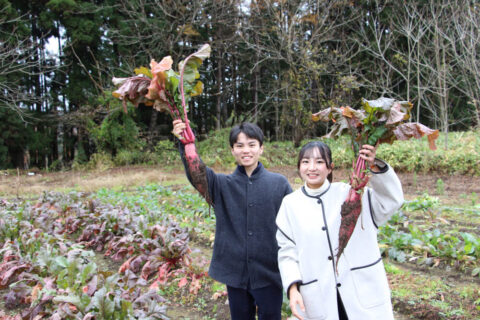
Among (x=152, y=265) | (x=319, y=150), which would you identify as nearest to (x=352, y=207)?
(x=319, y=150)

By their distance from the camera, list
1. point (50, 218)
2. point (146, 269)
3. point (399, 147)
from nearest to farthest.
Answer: point (146, 269)
point (50, 218)
point (399, 147)

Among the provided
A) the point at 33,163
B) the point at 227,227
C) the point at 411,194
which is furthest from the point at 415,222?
the point at 33,163

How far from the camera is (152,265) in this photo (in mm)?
4043

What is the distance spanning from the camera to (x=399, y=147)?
40.8ft

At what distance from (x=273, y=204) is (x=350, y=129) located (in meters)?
0.72

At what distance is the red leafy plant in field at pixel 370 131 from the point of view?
1.77 meters

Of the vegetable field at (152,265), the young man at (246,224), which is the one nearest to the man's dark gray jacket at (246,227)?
the young man at (246,224)

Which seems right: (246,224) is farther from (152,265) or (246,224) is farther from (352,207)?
(152,265)

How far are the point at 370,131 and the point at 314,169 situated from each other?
356 millimetres

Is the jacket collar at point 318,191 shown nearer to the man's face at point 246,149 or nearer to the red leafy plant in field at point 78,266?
the man's face at point 246,149

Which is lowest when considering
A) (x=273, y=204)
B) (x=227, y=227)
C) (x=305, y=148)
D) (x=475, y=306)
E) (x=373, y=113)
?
(x=475, y=306)

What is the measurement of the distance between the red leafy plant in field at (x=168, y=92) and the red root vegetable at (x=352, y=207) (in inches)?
35.0

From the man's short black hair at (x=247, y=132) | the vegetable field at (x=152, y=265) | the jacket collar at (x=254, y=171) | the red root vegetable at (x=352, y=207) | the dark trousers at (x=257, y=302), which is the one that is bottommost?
the vegetable field at (x=152, y=265)

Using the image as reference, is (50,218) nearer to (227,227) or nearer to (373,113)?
(227,227)
